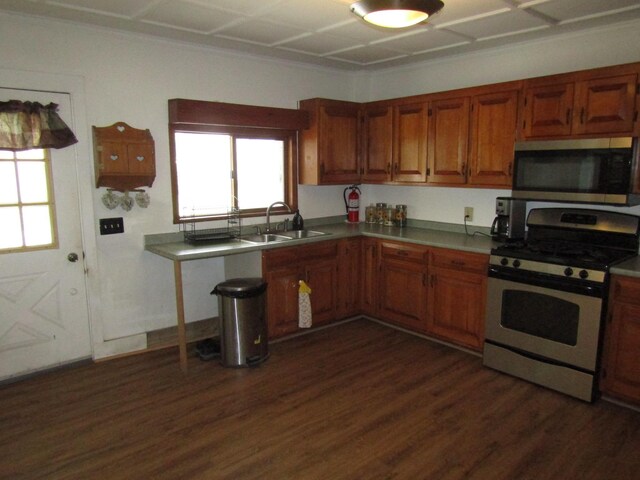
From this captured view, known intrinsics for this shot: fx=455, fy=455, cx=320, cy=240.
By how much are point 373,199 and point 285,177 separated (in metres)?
1.07

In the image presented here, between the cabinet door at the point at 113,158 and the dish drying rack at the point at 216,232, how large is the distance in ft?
2.22

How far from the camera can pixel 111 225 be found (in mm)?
3457

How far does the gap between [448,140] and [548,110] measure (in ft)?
2.70

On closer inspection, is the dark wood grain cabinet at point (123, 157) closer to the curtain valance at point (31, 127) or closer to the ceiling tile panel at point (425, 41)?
the curtain valance at point (31, 127)

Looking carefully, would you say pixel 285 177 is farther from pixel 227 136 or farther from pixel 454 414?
pixel 454 414

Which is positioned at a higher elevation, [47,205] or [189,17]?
[189,17]

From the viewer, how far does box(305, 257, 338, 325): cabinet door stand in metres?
4.04

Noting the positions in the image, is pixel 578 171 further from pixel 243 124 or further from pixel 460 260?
pixel 243 124

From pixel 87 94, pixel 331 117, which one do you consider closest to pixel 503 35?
pixel 331 117

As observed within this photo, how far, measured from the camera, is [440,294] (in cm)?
374

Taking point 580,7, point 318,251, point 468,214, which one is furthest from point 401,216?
point 580,7

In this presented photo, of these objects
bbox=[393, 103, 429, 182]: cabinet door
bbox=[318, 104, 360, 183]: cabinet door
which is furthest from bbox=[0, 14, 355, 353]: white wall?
bbox=[393, 103, 429, 182]: cabinet door

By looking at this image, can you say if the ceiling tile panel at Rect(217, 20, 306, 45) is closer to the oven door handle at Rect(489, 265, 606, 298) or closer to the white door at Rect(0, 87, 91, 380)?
the white door at Rect(0, 87, 91, 380)

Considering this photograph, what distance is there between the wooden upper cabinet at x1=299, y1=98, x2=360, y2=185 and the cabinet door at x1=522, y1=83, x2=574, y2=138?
1667 millimetres
